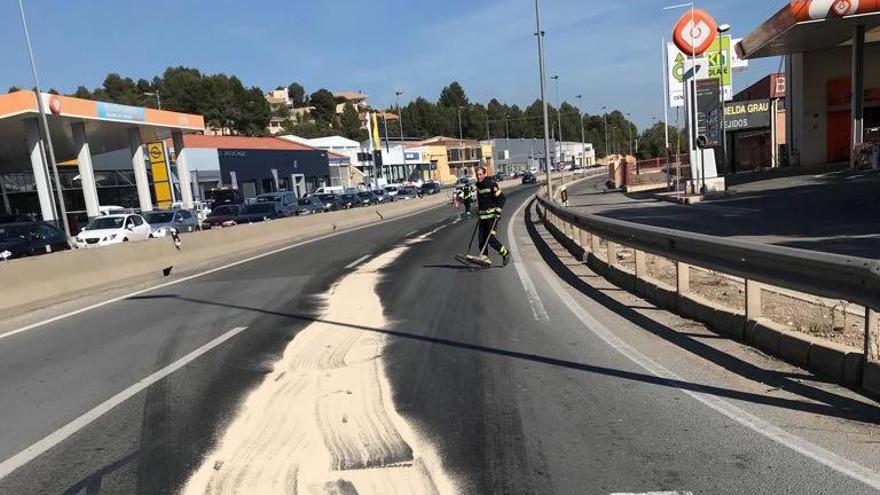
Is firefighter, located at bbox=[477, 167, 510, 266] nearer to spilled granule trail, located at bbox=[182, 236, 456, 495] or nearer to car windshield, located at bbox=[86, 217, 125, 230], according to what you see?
spilled granule trail, located at bbox=[182, 236, 456, 495]

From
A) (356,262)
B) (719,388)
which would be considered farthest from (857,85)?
(719,388)

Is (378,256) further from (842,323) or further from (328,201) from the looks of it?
(328,201)

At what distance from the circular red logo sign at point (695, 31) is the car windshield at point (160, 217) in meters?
22.7

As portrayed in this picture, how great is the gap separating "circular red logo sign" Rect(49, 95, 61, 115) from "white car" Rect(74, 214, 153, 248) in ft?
23.1

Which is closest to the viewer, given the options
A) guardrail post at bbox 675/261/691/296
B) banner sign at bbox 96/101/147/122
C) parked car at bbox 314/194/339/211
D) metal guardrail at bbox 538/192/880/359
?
metal guardrail at bbox 538/192/880/359

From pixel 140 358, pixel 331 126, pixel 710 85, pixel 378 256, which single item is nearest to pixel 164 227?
pixel 378 256

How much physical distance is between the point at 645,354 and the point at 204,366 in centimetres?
431

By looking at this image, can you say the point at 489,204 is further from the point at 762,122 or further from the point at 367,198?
the point at 762,122

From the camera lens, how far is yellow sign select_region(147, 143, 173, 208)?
39741 mm

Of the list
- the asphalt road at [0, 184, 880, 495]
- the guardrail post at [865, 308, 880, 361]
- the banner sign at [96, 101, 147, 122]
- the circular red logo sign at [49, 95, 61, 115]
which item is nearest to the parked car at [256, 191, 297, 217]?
the banner sign at [96, 101, 147, 122]

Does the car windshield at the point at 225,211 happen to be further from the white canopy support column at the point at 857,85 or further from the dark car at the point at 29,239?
the white canopy support column at the point at 857,85

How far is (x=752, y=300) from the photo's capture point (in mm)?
6703

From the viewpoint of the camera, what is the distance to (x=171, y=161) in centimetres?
5638

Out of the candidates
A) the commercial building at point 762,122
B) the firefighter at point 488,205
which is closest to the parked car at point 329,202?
the commercial building at point 762,122
